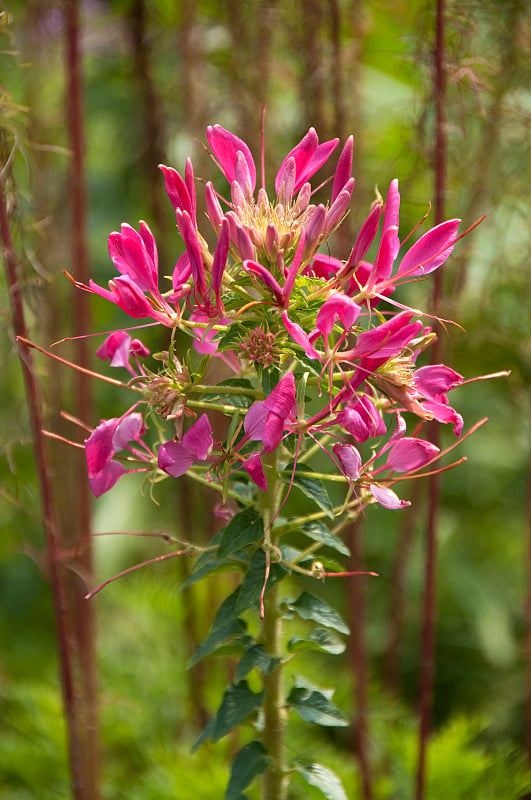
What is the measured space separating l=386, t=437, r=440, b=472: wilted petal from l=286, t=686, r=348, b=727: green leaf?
6.6 inches

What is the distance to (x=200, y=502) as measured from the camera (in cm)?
152

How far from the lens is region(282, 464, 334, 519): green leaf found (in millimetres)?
508

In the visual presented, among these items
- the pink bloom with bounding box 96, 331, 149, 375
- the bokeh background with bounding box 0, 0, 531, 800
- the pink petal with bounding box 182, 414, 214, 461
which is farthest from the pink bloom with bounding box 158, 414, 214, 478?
the bokeh background with bounding box 0, 0, 531, 800

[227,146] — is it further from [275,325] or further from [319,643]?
[319,643]

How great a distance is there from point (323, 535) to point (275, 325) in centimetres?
14

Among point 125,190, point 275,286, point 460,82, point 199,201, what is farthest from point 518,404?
point 125,190

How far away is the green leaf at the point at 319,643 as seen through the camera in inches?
21.9

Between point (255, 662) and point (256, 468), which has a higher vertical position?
point (256, 468)

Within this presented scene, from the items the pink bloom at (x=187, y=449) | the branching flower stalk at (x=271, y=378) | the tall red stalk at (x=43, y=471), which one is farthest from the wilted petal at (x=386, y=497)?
the tall red stalk at (x=43, y=471)

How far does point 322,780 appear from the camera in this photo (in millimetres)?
552

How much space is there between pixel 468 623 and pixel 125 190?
95cm

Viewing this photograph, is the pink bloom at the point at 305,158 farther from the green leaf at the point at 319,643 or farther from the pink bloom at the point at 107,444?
the green leaf at the point at 319,643

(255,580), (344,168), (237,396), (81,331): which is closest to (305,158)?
(344,168)

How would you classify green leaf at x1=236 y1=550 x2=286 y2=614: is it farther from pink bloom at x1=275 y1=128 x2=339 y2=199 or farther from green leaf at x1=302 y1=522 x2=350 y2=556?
pink bloom at x1=275 y1=128 x2=339 y2=199
